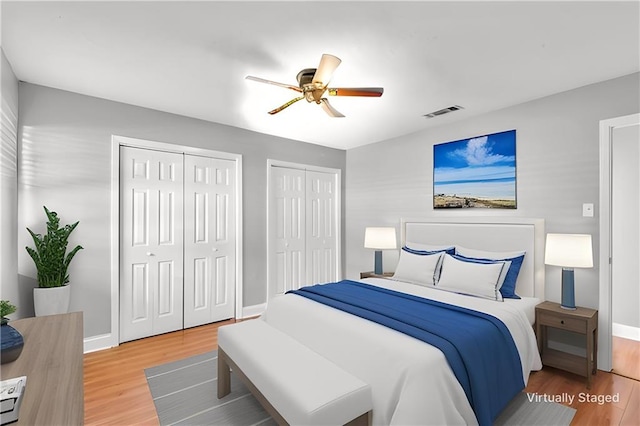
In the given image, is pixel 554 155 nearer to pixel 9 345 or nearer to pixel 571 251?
pixel 571 251

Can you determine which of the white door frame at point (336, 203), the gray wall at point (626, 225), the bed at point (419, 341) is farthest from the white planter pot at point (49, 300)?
the gray wall at point (626, 225)

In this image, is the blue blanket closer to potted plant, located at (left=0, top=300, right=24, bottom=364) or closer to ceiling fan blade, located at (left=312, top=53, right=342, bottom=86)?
ceiling fan blade, located at (left=312, top=53, right=342, bottom=86)

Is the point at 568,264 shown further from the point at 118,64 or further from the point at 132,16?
the point at 118,64

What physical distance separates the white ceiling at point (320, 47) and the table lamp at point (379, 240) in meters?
1.75

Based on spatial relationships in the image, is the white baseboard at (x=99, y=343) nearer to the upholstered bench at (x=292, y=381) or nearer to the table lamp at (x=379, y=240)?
the upholstered bench at (x=292, y=381)

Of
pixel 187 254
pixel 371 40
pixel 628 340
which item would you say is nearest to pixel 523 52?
pixel 371 40

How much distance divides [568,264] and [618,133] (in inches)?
85.4

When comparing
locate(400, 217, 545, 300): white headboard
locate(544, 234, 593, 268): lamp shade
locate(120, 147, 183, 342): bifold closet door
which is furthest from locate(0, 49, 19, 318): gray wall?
locate(544, 234, 593, 268): lamp shade

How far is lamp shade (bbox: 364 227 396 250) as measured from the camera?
4266 mm

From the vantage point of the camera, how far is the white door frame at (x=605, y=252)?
8.84ft

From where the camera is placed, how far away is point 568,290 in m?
2.71

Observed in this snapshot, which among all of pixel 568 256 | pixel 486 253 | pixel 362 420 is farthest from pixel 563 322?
pixel 362 420

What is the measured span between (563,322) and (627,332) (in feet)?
5.72

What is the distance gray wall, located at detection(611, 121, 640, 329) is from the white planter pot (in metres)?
5.65
